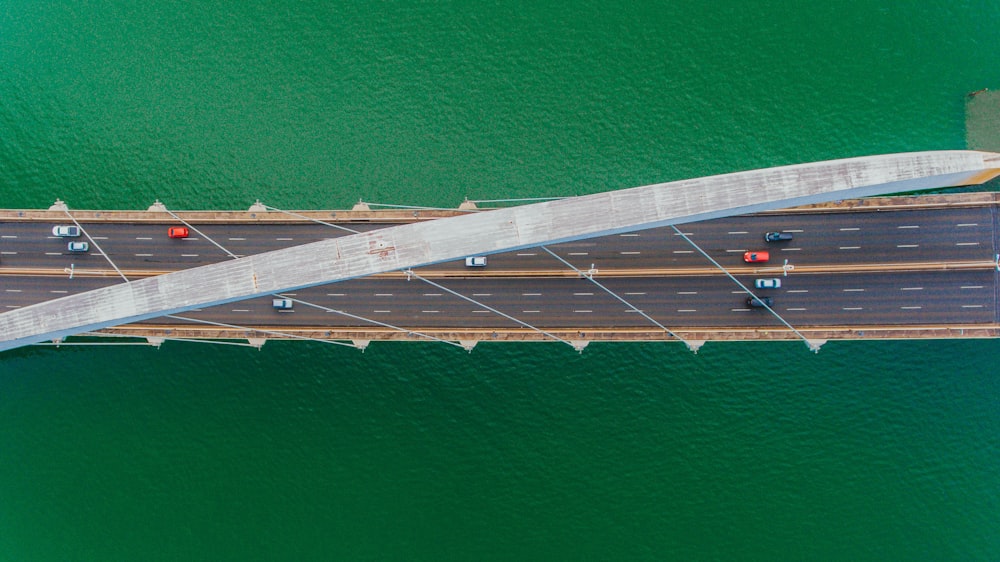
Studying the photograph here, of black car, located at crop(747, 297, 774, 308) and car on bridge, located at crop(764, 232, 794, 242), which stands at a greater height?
car on bridge, located at crop(764, 232, 794, 242)

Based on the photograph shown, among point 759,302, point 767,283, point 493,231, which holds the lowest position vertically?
point 759,302

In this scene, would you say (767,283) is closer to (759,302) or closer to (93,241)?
(759,302)

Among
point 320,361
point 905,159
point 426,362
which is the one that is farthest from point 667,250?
point 320,361

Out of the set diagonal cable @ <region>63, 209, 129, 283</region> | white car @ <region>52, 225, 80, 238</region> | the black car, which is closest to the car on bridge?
the black car

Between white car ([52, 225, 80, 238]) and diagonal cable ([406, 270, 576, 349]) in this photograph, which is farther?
white car ([52, 225, 80, 238])

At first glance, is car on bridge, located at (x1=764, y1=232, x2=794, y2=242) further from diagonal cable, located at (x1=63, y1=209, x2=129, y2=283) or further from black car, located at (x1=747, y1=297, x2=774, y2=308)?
diagonal cable, located at (x1=63, y1=209, x2=129, y2=283)

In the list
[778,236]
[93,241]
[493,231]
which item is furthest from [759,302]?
[93,241]

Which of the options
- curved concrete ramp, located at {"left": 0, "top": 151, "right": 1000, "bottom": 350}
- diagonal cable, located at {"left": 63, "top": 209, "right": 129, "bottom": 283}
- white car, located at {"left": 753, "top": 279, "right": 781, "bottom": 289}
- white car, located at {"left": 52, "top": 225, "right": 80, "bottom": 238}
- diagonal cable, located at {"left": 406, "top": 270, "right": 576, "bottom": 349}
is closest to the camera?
curved concrete ramp, located at {"left": 0, "top": 151, "right": 1000, "bottom": 350}
